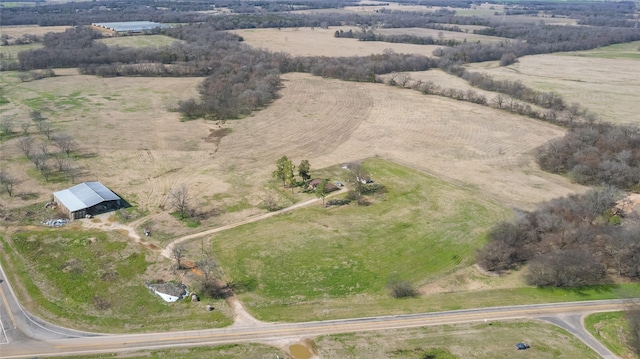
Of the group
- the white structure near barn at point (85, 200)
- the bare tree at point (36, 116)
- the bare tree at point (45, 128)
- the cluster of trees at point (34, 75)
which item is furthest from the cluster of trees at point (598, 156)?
the cluster of trees at point (34, 75)

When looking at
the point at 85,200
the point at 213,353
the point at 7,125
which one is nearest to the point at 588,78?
the point at 85,200

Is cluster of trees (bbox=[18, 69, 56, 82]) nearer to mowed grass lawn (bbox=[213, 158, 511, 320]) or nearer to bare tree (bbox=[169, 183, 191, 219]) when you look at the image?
bare tree (bbox=[169, 183, 191, 219])

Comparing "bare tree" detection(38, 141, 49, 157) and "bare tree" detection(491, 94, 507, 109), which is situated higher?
"bare tree" detection(491, 94, 507, 109)

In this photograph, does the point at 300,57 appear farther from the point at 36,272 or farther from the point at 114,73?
the point at 36,272

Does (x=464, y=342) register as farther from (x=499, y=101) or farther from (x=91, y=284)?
(x=499, y=101)

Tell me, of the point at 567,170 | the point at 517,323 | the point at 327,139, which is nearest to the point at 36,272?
the point at 517,323

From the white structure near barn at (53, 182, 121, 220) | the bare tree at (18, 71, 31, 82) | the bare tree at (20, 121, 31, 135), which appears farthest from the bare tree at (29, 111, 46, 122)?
the white structure near barn at (53, 182, 121, 220)
